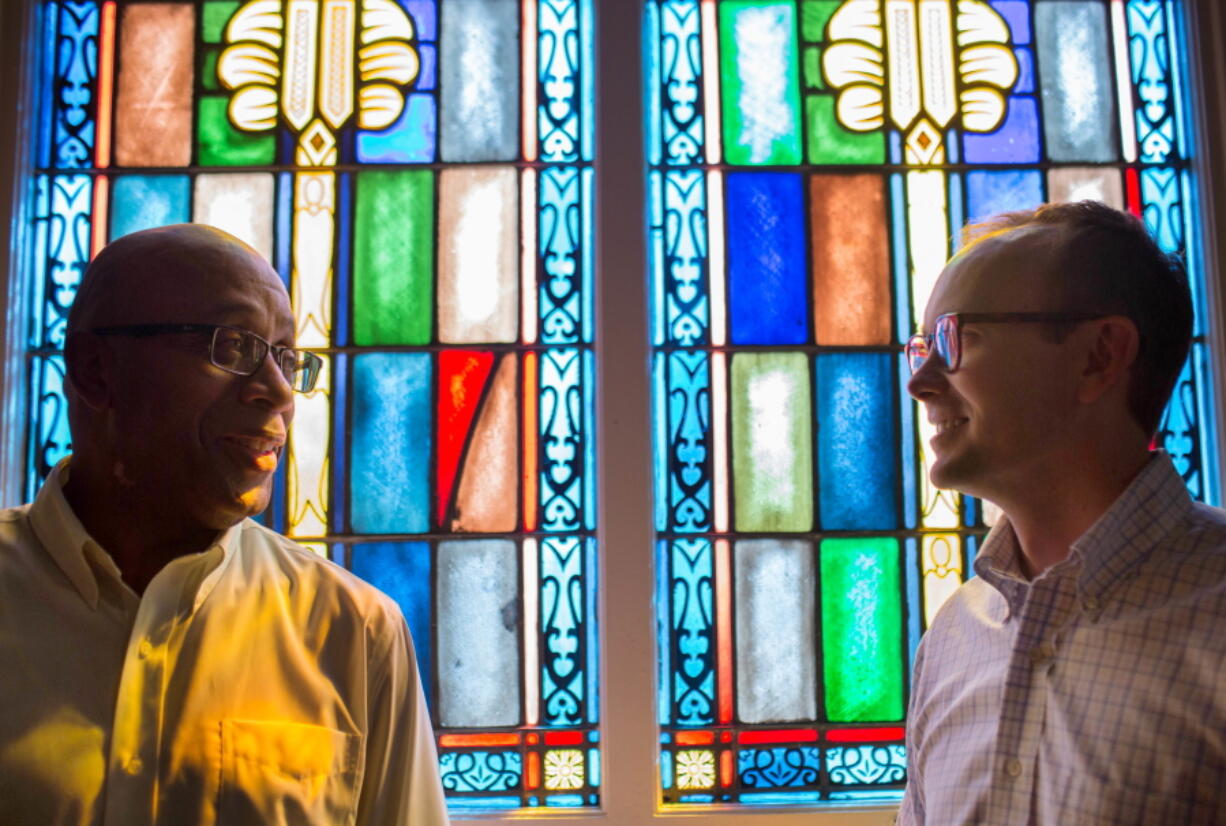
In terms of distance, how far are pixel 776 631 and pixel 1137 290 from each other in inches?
53.3

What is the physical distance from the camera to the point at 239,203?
2.65m

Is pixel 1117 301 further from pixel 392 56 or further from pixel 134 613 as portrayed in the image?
pixel 392 56

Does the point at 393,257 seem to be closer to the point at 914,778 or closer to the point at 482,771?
the point at 482,771

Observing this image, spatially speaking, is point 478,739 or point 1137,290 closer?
point 1137,290

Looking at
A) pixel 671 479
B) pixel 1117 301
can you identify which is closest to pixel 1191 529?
pixel 1117 301

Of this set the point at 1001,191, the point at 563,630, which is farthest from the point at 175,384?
the point at 1001,191

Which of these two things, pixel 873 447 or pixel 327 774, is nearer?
pixel 327 774

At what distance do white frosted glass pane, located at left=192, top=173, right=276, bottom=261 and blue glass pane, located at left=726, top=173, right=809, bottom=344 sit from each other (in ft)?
3.48

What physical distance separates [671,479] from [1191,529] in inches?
54.6

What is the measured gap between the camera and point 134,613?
4.37 ft

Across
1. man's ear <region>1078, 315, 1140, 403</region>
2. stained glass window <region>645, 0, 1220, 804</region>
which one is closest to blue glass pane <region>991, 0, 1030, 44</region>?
stained glass window <region>645, 0, 1220, 804</region>

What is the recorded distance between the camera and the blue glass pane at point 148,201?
2.63 m

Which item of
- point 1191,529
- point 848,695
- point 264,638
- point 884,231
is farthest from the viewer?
point 884,231

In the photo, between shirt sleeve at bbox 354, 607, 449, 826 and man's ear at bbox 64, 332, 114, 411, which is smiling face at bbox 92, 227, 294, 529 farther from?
shirt sleeve at bbox 354, 607, 449, 826
